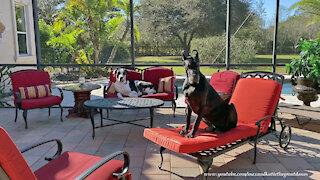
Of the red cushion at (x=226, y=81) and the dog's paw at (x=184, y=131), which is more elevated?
the red cushion at (x=226, y=81)

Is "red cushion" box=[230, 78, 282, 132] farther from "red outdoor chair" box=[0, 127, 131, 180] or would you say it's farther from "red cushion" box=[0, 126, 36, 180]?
"red cushion" box=[0, 126, 36, 180]

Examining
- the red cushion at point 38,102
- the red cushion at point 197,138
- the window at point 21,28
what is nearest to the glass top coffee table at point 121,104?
the red cushion at point 197,138

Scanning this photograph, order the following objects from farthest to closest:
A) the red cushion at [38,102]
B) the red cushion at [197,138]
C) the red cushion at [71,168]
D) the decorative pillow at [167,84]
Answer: the decorative pillow at [167,84] < the red cushion at [38,102] < the red cushion at [197,138] < the red cushion at [71,168]

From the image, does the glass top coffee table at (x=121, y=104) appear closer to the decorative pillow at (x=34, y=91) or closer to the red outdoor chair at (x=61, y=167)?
the decorative pillow at (x=34, y=91)

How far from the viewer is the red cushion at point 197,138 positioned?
255 cm

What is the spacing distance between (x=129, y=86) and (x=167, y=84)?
750 mm

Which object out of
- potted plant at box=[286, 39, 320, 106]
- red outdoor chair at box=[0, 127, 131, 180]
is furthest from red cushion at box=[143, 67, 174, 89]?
red outdoor chair at box=[0, 127, 131, 180]

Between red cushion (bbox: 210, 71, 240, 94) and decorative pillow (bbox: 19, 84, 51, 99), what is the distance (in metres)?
3.12

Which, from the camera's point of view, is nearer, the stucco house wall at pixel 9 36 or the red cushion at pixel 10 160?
the red cushion at pixel 10 160

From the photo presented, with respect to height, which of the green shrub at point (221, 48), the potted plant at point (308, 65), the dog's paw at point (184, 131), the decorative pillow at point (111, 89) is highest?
the green shrub at point (221, 48)

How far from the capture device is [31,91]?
4.84 m

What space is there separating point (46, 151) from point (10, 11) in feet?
22.7

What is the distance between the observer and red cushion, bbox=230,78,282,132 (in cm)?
336

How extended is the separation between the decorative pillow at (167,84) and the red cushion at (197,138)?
2246 millimetres
